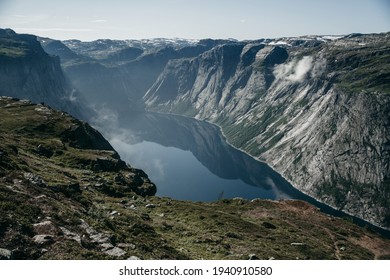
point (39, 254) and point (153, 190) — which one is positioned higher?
point (39, 254)

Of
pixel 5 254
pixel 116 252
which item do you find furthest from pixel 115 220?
pixel 5 254

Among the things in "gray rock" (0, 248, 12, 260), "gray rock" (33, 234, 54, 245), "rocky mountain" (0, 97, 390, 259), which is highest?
"gray rock" (0, 248, 12, 260)

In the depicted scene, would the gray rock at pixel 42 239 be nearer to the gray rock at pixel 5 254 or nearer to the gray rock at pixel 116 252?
the gray rock at pixel 5 254

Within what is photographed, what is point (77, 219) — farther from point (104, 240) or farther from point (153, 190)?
point (153, 190)

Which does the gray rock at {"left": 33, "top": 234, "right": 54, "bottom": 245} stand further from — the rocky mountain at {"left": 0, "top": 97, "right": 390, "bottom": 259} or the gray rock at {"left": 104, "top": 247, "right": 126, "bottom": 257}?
the gray rock at {"left": 104, "top": 247, "right": 126, "bottom": 257}

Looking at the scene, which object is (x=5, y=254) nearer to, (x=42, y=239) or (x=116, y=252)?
(x=42, y=239)

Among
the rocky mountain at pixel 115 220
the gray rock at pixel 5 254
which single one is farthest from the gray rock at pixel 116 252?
the gray rock at pixel 5 254

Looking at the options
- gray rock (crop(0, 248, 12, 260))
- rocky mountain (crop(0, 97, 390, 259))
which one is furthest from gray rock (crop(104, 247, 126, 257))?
gray rock (crop(0, 248, 12, 260))
